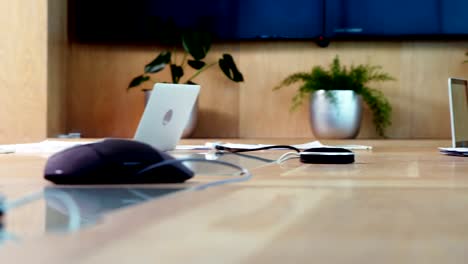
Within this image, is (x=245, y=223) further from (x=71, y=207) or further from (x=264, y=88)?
(x=264, y=88)

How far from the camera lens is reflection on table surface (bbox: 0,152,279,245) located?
45cm

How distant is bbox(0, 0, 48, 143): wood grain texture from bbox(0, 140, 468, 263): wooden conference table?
2.23m

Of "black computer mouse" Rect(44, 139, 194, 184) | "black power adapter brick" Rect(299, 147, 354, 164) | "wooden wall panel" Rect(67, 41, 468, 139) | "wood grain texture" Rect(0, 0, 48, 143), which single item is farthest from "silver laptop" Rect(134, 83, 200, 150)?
"wooden wall panel" Rect(67, 41, 468, 139)

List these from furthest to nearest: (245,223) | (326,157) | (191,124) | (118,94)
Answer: (118,94) → (191,124) → (326,157) → (245,223)

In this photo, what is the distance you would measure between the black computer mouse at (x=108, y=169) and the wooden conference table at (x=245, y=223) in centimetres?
2

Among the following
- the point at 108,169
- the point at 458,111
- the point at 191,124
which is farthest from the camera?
the point at 191,124

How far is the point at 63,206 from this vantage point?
591 mm

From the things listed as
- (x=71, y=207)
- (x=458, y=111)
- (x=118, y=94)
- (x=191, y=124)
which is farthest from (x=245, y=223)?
(x=118, y=94)

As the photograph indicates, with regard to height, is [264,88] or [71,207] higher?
[264,88]

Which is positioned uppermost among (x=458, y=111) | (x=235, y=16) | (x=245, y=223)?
(x=235, y=16)

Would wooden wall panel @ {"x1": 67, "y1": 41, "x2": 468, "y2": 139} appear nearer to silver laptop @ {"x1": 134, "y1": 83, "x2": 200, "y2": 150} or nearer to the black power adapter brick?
silver laptop @ {"x1": 134, "y1": 83, "x2": 200, "y2": 150}

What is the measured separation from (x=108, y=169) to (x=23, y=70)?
231 centimetres

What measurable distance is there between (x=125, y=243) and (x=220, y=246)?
54 millimetres

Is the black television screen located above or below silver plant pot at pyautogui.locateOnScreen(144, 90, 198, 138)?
above
